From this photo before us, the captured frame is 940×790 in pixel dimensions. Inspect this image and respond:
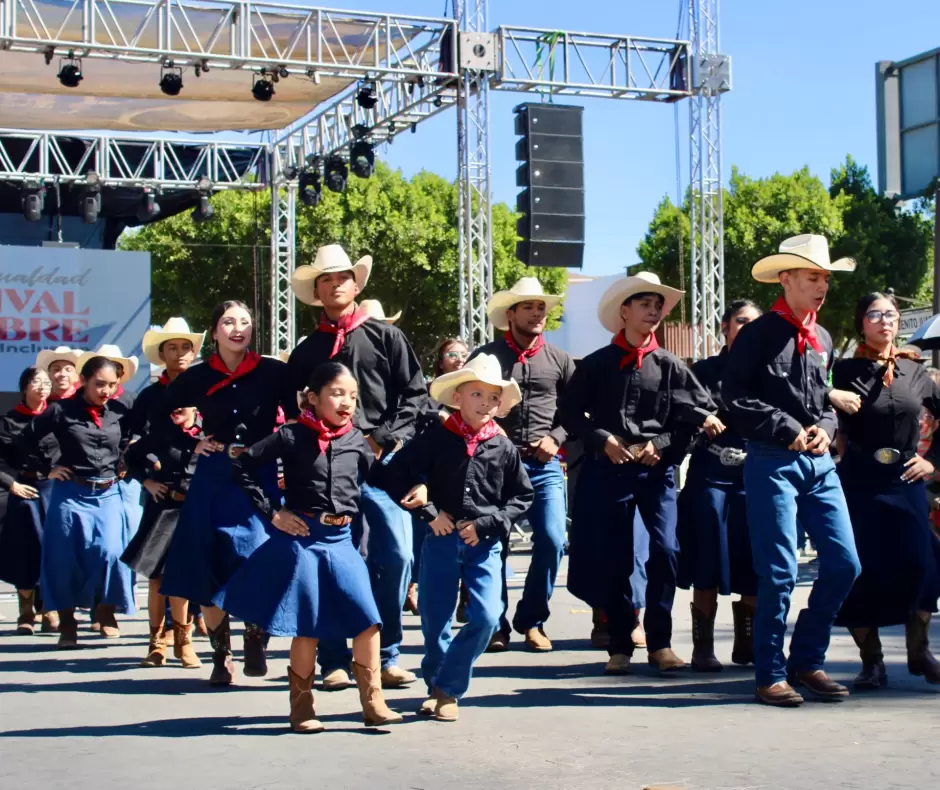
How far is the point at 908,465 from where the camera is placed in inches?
275

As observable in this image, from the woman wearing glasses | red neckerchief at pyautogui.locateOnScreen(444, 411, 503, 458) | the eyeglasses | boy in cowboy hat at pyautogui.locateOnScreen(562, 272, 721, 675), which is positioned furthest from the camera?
boy in cowboy hat at pyautogui.locateOnScreen(562, 272, 721, 675)

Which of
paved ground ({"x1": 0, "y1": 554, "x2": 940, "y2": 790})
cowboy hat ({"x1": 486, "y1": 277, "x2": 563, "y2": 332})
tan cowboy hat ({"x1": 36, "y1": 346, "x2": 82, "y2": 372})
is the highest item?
cowboy hat ({"x1": 486, "y1": 277, "x2": 563, "y2": 332})

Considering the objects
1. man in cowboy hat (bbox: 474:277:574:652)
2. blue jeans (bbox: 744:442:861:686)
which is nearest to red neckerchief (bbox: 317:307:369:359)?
man in cowboy hat (bbox: 474:277:574:652)

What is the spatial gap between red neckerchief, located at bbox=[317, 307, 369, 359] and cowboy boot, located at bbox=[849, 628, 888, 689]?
2891 mm

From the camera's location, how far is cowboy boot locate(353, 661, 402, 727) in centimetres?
615

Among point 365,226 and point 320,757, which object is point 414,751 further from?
point 365,226

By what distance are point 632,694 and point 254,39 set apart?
1469 centimetres

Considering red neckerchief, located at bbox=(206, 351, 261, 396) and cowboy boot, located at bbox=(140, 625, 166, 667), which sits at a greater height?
Answer: red neckerchief, located at bbox=(206, 351, 261, 396)

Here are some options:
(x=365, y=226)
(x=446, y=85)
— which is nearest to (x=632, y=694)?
(x=446, y=85)

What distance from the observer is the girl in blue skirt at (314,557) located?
6113 mm

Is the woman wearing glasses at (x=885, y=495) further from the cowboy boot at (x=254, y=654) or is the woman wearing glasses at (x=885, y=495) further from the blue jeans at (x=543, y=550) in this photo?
the cowboy boot at (x=254, y=654)

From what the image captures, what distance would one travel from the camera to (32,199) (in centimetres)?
2594

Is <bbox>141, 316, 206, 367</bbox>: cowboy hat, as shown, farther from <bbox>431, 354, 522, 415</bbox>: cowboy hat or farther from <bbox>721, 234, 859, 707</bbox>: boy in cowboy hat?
<bbox>721, 234, 859, 707</bbox>: boy in cowboy hat

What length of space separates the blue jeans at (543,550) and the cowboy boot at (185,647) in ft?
5.91
